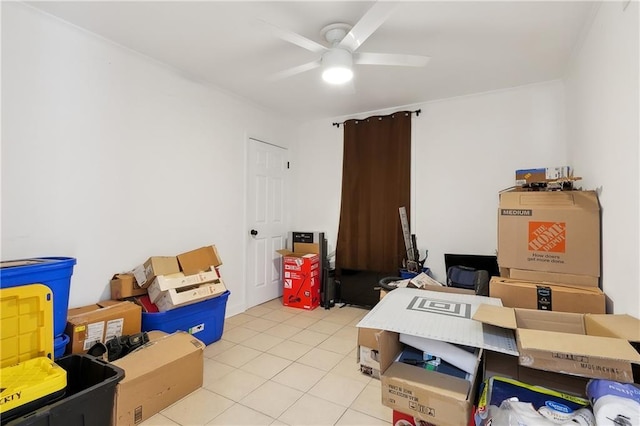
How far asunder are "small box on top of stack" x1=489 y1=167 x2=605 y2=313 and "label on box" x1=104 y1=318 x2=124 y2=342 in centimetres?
249

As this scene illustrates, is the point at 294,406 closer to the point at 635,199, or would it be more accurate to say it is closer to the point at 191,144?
the point at 635,199

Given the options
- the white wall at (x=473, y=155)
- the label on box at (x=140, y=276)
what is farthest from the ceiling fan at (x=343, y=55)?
the label on box at (x=140, y=276)

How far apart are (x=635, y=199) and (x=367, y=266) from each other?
2.83 meters

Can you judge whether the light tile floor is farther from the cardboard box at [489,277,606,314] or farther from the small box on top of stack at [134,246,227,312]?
the cardboard box at [489,277,606,314]

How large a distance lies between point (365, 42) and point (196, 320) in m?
2.71

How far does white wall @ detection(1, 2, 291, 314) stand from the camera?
1.97m

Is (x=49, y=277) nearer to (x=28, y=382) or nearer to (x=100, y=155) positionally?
(x=28, y=382)

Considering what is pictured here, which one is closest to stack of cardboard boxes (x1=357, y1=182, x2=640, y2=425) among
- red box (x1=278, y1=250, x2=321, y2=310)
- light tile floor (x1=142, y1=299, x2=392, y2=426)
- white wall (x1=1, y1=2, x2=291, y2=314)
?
light tile floor (x1=142, y1=299, x2=392, y2=426)

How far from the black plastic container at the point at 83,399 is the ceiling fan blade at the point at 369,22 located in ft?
7.70

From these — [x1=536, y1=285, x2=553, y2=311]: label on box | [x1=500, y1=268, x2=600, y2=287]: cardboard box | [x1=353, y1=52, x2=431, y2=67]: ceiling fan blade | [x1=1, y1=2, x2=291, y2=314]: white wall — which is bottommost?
[x1=536, y1=285, x2=553, y2=311]: label on box

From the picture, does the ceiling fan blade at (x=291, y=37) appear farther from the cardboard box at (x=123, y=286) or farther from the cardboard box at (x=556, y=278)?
the cardboard box at (x=123, y=286)

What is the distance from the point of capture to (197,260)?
2758 mm

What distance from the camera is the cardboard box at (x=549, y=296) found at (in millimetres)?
1688

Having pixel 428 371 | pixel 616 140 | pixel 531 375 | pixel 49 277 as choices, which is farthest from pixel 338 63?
pixel 49 277
